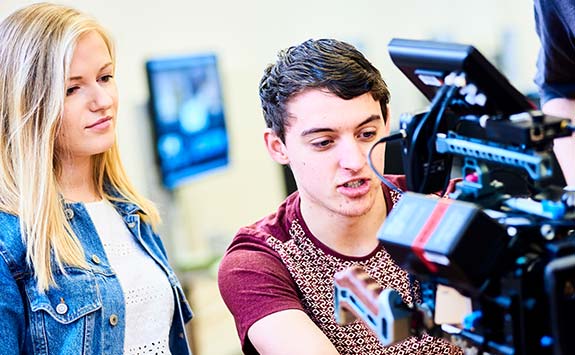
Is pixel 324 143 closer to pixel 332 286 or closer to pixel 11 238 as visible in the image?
pixel 332 286

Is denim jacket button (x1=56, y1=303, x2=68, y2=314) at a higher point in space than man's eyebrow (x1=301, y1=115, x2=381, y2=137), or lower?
lower

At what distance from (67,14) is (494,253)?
1.01 metres

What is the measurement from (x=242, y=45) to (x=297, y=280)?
3.10 meters

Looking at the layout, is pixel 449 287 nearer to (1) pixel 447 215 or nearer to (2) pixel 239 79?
(1) pixel 447 215

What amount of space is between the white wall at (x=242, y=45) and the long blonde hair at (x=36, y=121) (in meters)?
1.69

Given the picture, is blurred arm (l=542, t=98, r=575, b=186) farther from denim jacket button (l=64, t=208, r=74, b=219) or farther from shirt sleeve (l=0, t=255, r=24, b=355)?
shirt sleeve (l=0, t=255, r=24, b=355)

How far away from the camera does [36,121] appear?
157 cm

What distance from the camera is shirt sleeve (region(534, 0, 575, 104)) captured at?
169 centimetres

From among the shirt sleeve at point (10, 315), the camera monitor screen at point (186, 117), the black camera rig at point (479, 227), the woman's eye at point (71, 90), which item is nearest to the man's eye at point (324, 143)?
the black camera rig at point (479, 227)

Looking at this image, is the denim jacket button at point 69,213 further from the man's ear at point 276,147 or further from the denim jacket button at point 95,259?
the man's ear at point 276,147

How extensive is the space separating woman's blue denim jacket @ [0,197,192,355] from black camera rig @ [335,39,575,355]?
657 millimetres

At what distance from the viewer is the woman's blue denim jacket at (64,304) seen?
148 cm

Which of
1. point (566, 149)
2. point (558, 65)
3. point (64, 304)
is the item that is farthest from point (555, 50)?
point (64, 304)

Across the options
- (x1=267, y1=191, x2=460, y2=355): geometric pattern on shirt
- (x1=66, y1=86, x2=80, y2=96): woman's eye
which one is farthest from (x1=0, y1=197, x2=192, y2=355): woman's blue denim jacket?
(x1=267, y1=191, x2=460, y2=355): geometric pattern on shirt
